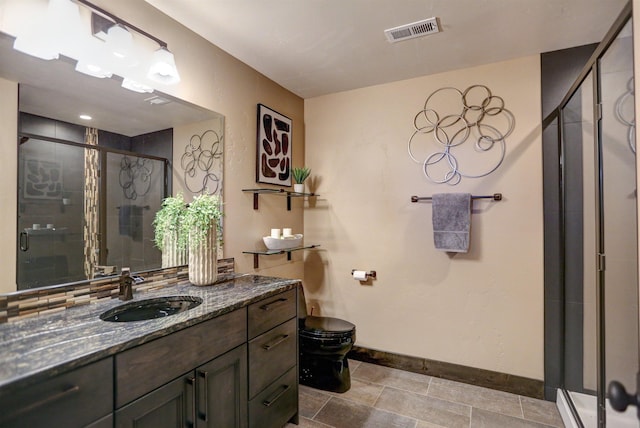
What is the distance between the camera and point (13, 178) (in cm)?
125

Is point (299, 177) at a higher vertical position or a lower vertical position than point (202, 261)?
higher

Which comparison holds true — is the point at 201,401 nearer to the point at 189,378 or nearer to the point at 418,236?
the point at 189,378

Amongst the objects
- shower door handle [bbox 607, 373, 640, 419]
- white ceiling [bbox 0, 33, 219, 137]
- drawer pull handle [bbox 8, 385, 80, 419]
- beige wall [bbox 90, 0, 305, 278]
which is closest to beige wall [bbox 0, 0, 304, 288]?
beige wall [bbox 90, 0, 305, 278]

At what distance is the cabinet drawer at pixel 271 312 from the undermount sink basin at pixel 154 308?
27cm

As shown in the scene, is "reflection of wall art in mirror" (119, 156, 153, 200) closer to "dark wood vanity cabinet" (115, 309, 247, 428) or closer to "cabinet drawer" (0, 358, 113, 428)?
"dark wood vanity cabinet" (115, 309, 247, 428)

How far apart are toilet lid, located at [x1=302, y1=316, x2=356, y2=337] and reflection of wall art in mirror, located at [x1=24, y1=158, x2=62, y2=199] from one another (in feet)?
5.38

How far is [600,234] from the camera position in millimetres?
1570

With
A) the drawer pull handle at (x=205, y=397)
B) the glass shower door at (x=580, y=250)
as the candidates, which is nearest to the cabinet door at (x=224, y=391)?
the drawer pull handle at (x=205, y=397)

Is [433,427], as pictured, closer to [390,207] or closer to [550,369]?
[550,369]

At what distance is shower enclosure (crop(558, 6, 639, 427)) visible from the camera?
1.29 metres

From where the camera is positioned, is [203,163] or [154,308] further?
[203,163]

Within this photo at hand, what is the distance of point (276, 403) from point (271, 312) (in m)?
0.50

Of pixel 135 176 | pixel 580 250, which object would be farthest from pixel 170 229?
pixel 580 250

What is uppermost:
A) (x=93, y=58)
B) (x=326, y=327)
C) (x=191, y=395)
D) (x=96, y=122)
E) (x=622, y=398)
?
(x=93, y=58)
